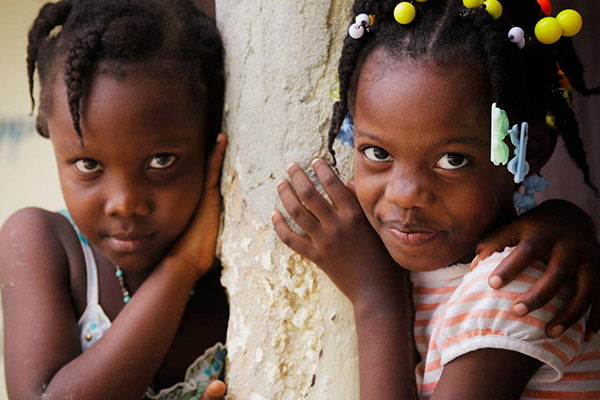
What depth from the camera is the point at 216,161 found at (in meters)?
2.11

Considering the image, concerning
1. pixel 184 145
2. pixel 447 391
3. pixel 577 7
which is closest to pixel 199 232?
pixel 184 145

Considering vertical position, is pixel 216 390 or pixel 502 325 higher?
pixel 502 325

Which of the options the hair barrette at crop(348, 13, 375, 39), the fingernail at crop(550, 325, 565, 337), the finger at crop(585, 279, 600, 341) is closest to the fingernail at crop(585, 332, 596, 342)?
the finger at crop(585, 279, 600, 341)

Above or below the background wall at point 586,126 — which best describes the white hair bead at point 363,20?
above

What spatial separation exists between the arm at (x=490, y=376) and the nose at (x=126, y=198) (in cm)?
97

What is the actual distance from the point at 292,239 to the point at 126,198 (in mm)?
502

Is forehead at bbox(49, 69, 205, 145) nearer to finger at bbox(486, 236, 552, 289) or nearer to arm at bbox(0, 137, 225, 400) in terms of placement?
arm at bbox(0, 137, 225, 400)

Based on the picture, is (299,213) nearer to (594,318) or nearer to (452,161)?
(452,161)

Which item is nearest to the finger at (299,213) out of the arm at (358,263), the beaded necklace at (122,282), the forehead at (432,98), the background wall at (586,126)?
the arm at (358,263)

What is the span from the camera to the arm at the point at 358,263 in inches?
68.9

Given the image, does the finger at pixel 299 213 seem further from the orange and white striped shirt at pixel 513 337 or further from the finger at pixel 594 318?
the finger at pixel 594 318

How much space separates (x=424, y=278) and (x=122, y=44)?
3.29ft

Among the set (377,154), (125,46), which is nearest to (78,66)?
(125,46)

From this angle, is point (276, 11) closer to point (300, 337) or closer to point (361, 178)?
point (361, 178)
